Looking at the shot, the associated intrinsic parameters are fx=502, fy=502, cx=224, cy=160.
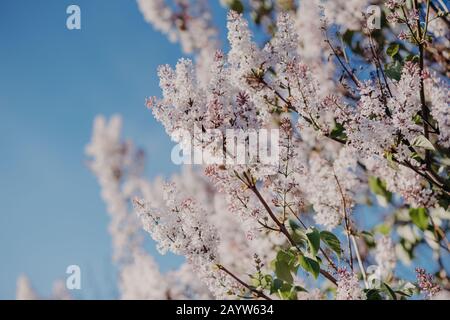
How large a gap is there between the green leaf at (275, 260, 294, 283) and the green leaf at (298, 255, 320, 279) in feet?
0.69

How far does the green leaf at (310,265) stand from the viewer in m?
1.35

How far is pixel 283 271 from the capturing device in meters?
1.58

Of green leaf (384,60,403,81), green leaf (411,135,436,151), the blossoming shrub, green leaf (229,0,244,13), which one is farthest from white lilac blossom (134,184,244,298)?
green leaf (229,0,244,13)

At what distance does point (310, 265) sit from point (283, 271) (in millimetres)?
236

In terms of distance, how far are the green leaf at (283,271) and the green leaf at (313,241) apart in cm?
20

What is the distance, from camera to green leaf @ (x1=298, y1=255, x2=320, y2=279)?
4.43 ft

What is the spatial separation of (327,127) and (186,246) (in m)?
0.54

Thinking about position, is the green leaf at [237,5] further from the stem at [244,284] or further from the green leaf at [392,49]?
the stem at [244,284]

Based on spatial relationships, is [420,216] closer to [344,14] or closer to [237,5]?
[344,14]

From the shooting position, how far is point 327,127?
1.49m

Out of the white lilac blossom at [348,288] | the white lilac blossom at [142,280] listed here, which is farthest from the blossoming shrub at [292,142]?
the white lilac blossom at [142,280]

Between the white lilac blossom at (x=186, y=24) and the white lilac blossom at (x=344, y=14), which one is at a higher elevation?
the white lilac blossom at (x=186, y=24)

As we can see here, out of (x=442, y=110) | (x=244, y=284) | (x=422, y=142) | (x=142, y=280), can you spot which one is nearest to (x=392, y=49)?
(x=442, y=110)

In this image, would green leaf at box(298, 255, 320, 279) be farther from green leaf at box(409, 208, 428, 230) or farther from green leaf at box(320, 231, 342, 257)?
green leaf at box(409, 208, 428, 230)
